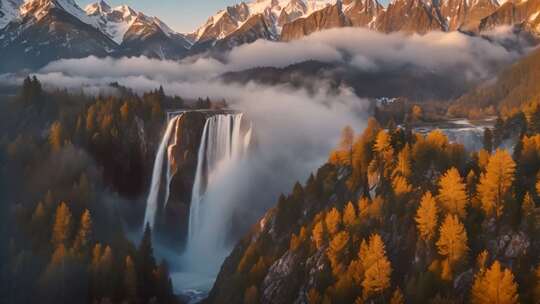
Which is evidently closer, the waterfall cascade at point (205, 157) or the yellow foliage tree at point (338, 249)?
the yellow foliage tree at point (338, 249)

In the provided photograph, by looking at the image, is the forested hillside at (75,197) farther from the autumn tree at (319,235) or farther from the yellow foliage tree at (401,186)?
the yellow foliage tree at (401,186)

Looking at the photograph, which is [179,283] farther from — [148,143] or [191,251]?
[148,143]

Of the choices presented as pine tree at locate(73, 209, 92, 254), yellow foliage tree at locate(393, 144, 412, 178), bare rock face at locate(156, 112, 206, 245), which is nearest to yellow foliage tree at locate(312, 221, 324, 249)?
yellow foliage tree at locate(393, 144, 412, 178)

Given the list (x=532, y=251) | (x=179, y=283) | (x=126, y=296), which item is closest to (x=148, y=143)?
(x=179, y=283)

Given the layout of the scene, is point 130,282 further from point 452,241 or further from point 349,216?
point 452,241

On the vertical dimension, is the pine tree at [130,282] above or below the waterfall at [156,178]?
below

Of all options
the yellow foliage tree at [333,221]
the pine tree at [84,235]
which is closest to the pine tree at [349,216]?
the yellow foliage tree at [333,221]

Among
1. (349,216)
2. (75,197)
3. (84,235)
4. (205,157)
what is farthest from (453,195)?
(205,157)
